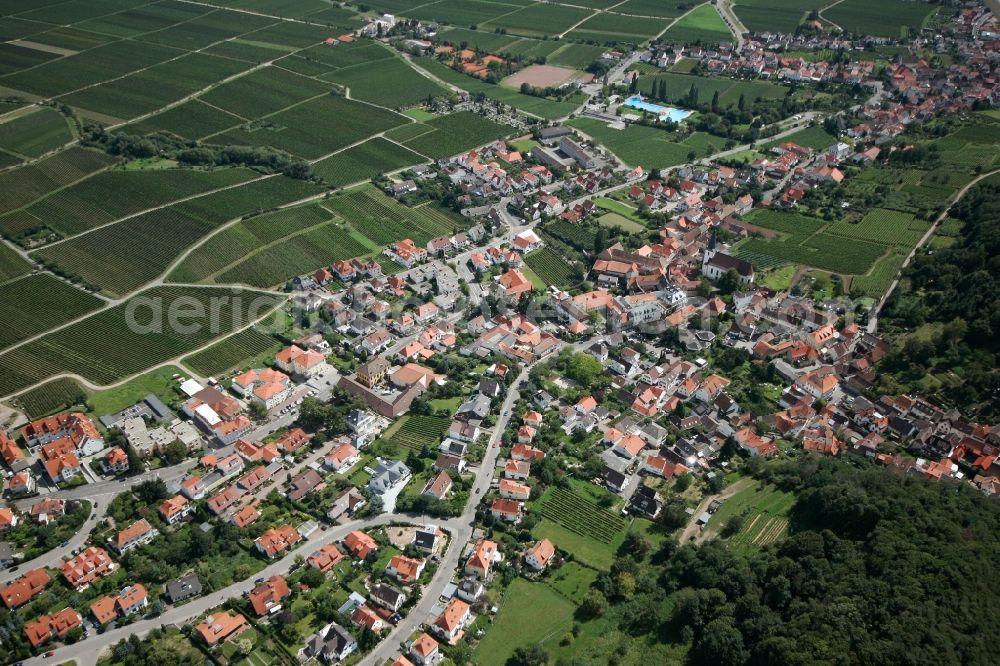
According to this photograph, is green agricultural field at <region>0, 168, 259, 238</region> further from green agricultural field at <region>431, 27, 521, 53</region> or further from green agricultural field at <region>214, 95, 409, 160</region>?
green agricultural field at <region>431, 27, 521, 53</region>

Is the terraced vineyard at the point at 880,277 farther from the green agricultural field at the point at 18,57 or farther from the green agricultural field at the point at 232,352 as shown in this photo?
the green agricultural field at the point at 18,57

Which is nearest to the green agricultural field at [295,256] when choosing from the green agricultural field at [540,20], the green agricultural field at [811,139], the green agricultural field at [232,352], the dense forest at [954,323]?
the green agricultural field at [232,352]

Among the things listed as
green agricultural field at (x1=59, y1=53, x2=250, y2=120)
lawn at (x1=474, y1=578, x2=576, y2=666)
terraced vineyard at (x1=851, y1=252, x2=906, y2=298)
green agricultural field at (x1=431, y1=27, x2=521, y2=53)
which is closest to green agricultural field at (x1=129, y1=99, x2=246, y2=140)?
green agricultural field at (x1=59, y1=53, x2=250, y2=120)

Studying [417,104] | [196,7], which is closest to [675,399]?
[417,104]

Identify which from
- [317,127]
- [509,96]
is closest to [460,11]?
[509,96]

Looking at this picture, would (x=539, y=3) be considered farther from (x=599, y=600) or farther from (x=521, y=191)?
(x=599, y=600)

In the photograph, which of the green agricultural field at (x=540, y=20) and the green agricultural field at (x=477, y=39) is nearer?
the green agricultural field at (x=477, y=39)
